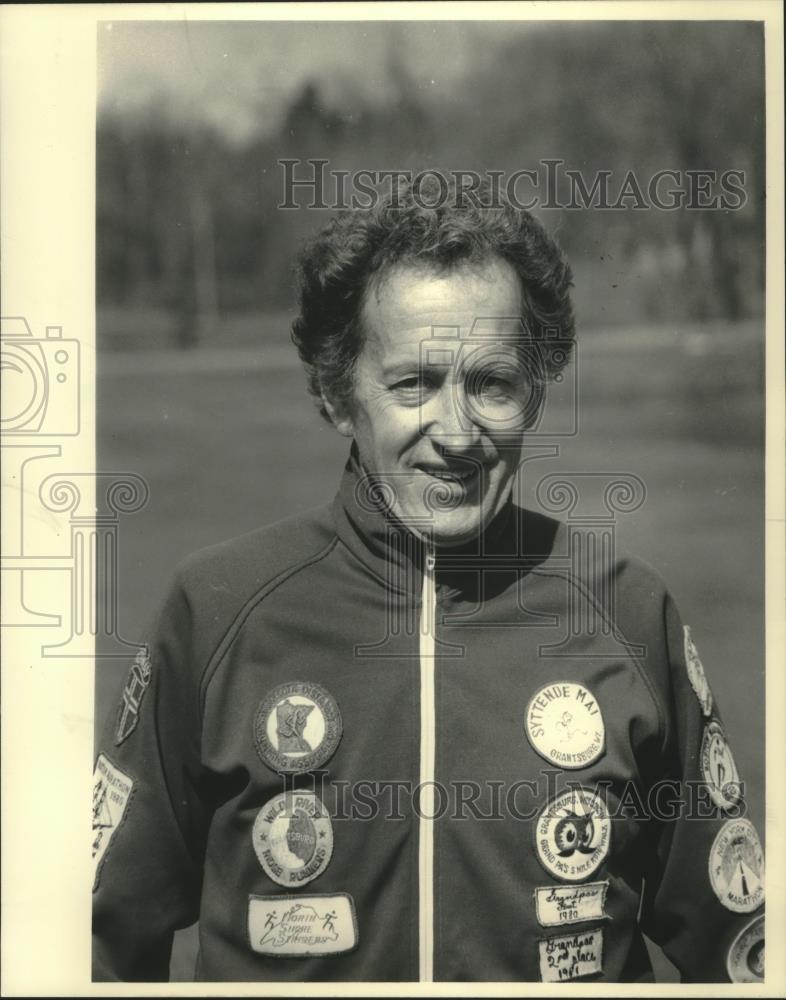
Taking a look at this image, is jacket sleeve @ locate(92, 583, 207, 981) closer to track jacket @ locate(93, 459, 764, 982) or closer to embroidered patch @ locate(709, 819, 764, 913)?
track jacket @ locate(93, 459, 764, 982)

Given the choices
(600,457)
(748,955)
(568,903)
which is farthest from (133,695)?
(748,955)

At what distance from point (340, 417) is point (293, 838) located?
0.74 m

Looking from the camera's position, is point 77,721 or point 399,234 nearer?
point 399,234

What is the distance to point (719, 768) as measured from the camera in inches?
82.7

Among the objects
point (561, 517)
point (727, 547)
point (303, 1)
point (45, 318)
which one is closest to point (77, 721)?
point (45, 318)

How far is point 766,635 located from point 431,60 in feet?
4.06

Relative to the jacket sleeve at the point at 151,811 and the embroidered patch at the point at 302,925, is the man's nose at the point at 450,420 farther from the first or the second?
the embroidered patch at the point at 302,925

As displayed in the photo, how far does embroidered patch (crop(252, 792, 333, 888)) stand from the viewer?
6.51 ft

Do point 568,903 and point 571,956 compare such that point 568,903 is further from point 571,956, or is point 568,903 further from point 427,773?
point 427,773

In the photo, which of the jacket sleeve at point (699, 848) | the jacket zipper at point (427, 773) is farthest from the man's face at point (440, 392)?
the jacket sleeve at point (699, 848)

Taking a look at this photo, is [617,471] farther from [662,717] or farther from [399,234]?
Result: [399,234]

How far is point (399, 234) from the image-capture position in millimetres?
1968

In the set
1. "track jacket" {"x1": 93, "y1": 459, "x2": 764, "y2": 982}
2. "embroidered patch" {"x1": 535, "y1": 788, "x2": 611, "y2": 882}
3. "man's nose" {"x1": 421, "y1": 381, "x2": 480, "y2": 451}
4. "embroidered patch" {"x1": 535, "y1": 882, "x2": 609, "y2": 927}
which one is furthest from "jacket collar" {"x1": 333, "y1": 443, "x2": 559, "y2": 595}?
"embroidered patch" {"x1": 535, "y1": 882, "x2": 609, "y2": 927}

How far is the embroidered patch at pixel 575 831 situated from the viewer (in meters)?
2.00
